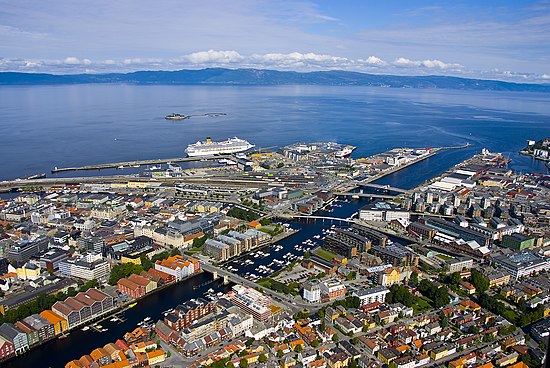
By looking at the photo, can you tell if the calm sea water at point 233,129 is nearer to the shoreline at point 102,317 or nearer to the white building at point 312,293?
the shoreline at point 102,317

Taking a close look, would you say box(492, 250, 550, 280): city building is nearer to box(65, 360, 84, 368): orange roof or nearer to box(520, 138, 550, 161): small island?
box(65, 360, 84, 368): orange roof

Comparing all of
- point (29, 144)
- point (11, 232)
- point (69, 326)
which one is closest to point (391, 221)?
point (69, 326)

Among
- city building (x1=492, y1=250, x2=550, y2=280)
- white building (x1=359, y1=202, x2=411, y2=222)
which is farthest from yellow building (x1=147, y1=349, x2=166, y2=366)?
white building (x1=359, y1=202, x2=411, y2=222)

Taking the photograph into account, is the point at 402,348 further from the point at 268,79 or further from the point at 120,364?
the point at 268,79

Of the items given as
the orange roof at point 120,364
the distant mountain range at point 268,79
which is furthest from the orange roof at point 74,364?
the distant mountain range at point 268,79

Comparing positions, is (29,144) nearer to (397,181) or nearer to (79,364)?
(397,181)
